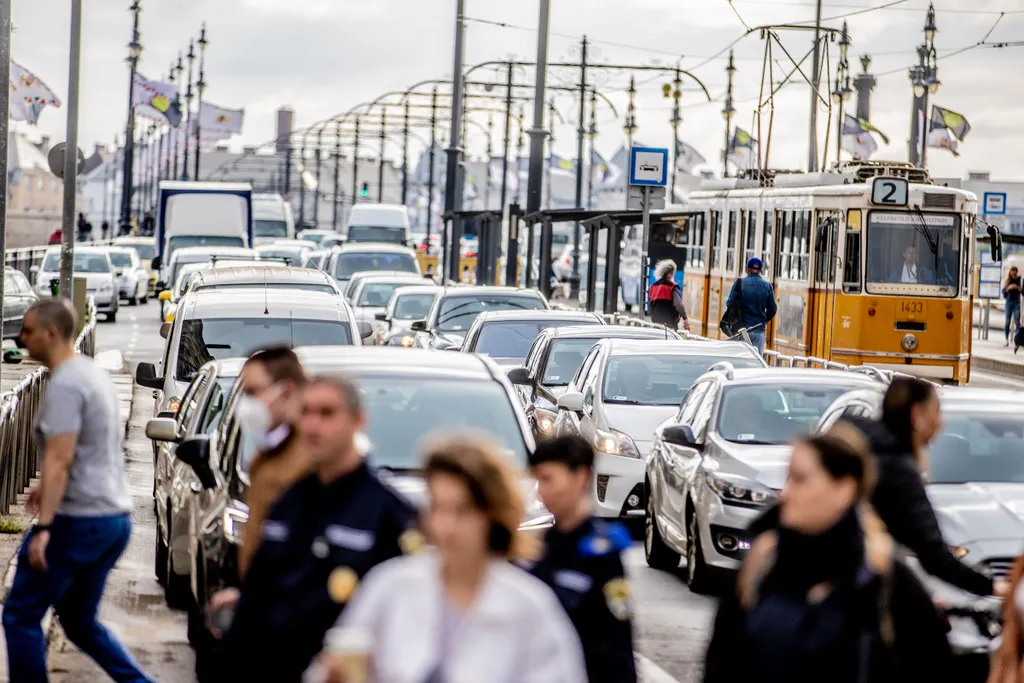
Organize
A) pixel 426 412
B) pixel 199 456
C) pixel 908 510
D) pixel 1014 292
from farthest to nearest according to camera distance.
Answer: pixel 1014 292
pixel 426 412
pixel 199 456
pixel 908 510

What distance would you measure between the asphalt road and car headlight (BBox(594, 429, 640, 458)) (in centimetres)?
80

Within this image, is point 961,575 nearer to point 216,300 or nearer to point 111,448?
point 111,448

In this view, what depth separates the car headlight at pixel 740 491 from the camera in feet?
33.8

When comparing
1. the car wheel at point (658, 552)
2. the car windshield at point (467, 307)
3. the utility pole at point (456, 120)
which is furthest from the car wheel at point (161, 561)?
the utility pole at point (456, 120)

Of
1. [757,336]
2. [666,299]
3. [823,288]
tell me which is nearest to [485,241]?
[666,299]

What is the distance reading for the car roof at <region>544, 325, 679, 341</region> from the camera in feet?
56.4

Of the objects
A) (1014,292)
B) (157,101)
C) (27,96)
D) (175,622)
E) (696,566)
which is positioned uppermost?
(157,101)

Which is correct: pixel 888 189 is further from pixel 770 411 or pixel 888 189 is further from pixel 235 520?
pixel 235 520

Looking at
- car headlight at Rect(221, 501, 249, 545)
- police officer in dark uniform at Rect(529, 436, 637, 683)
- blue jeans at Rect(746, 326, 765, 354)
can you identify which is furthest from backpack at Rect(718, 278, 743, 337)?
police officer in dark uniform at Rect(529, 436, 637, 683)

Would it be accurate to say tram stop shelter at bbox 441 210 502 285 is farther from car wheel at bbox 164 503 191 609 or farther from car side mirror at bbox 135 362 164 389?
car wheel at bbox 164 503 191 609

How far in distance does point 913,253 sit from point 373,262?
16.6m

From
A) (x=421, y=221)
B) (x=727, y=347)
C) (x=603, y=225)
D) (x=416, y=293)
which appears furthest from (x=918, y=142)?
(x=421, y=221)

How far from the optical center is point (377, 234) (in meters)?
60.4

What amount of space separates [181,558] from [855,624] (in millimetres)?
5885
